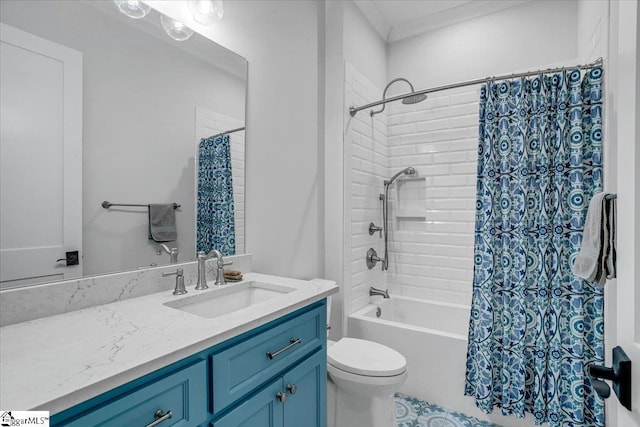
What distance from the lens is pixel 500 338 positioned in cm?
187

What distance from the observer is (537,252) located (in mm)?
1757

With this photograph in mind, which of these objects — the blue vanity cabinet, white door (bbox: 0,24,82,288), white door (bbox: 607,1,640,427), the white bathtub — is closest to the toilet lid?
the blue vanity cabinet

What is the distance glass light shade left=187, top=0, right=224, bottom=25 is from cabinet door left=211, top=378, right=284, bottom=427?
5.84ft

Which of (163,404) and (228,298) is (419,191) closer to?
(228,298)

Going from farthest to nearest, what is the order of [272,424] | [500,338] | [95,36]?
[500,338] → [95,36] → [272,424]

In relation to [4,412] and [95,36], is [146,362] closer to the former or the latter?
[4,412]

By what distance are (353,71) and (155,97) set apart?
1.41 meters

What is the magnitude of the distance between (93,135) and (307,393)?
4.58 ft

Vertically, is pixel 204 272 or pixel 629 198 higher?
pixel 629 198

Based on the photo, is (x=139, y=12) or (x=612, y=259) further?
(x=139, y=12)

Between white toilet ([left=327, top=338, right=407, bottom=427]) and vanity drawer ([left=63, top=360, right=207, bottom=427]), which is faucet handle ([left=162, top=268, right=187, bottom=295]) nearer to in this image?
vanity drawer ([left=63, top=360, right=207, bottom=427])

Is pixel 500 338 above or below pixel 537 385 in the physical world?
above

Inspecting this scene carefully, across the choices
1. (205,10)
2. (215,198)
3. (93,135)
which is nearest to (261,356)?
(215,198)

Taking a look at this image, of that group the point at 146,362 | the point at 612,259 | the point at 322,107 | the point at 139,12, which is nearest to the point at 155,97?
the point at 139,12
